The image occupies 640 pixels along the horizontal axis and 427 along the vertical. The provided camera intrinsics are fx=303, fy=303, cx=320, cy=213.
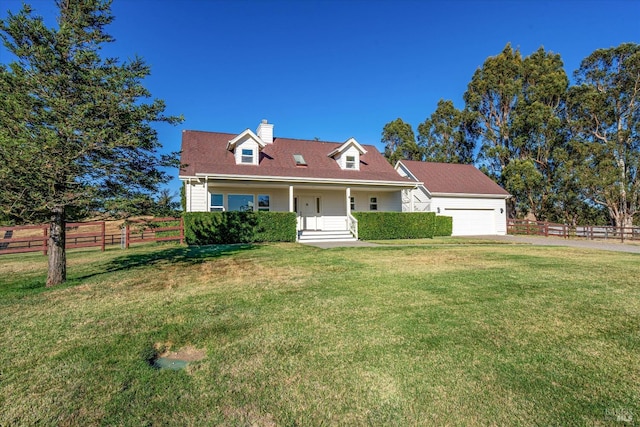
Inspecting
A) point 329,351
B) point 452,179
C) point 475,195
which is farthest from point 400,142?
point 329,351

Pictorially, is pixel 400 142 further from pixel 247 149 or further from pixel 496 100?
pixel 247 149

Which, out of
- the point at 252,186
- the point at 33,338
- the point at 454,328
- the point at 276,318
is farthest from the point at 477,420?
the point at 252,186

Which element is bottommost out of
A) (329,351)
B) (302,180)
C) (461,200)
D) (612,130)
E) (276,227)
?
(329,351)

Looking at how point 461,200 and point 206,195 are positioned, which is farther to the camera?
point 461,200

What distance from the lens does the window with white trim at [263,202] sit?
54.1ft

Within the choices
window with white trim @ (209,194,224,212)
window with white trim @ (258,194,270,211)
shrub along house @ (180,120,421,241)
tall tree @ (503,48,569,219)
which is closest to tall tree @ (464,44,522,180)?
tall tree @ (503,48,569,219)

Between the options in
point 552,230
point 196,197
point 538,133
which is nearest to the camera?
point 196,197

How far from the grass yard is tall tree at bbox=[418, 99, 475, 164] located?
28.6m

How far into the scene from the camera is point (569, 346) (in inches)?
125

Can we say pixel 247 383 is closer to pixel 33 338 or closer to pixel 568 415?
pixel 568 415

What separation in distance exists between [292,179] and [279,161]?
307 centimetres

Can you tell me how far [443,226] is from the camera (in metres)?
18.5

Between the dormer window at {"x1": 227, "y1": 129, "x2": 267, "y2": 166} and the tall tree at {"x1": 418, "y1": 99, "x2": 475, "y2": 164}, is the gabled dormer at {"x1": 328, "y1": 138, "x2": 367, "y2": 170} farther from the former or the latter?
the tall tree at {"x1": 418, "y1": 99, "x2": 475, "y2": 164}

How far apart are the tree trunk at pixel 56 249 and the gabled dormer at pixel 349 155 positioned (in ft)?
47.3
